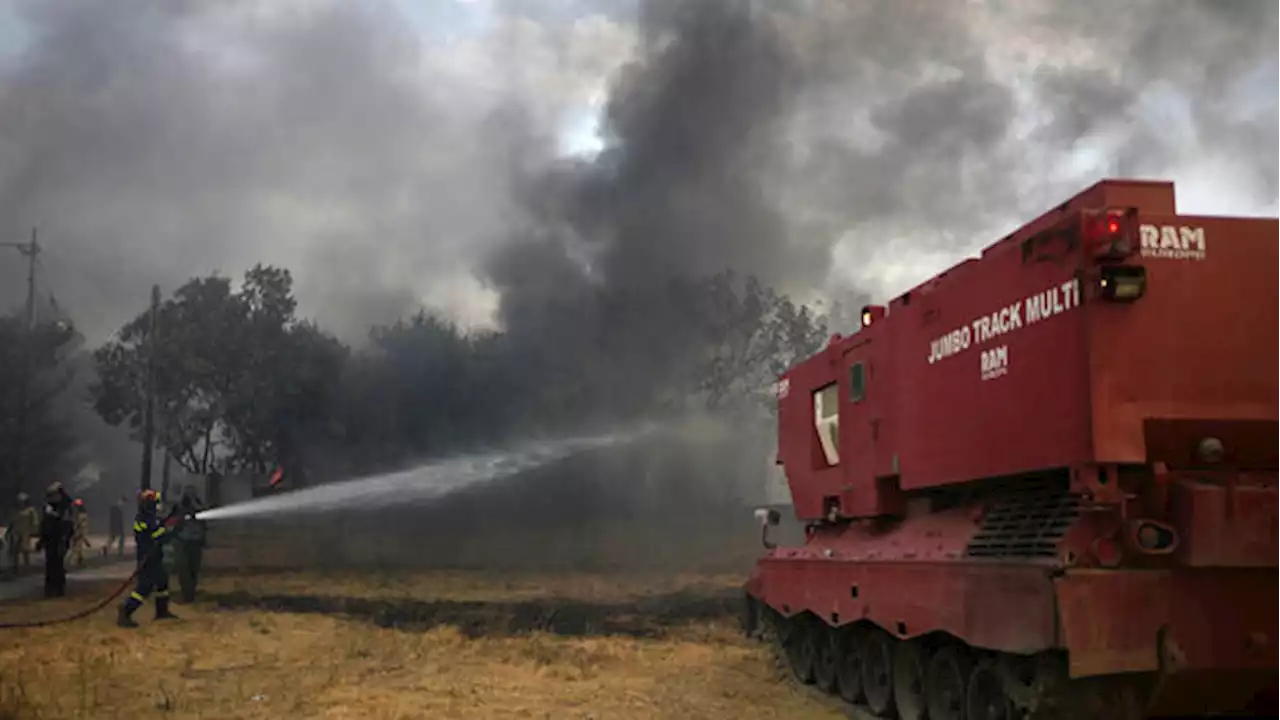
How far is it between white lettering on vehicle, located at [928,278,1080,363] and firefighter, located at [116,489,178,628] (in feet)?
42.0

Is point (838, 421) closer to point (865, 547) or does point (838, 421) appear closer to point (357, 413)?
point (865, 547)

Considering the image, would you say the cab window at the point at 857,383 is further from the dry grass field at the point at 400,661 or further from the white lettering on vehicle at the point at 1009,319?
the dry grass field at the point at 400,661

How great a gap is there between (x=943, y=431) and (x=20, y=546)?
76.4 ft

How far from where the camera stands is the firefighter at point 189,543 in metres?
18.3

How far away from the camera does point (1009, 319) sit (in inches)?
286

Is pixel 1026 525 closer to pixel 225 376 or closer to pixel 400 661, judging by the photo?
pixel 400 661

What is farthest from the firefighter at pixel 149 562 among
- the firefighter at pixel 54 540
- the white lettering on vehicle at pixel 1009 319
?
the white lettering on vehicle at pixel 1009 319

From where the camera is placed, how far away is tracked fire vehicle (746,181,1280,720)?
19.9 feet

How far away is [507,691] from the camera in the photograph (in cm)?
1113

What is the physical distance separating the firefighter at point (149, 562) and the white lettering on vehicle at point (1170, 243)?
1459 centimetres

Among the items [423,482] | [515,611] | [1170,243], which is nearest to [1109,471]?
[1170,243]

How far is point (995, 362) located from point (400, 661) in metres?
8.83

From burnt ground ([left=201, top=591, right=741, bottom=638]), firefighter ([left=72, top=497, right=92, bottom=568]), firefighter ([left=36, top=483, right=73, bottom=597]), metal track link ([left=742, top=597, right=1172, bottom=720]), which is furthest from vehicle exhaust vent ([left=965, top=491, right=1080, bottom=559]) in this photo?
firefighter ([left=72, top=497, right=92, bottom=568])

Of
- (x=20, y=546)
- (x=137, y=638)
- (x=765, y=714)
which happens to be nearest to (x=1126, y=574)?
(x=765, y=714)
